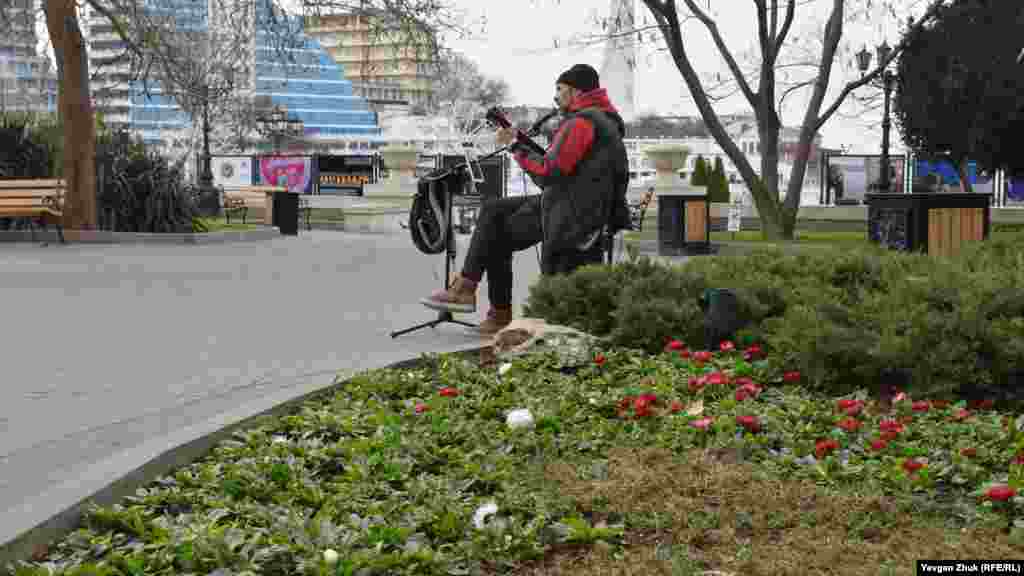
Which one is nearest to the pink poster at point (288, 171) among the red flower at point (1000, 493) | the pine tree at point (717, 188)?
the pine tree at point (717, 188)

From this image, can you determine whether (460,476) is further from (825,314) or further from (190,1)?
(190,1)

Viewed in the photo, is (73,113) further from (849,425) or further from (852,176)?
(852,176)

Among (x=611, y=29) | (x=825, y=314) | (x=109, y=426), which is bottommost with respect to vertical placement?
(x=109, y=426)

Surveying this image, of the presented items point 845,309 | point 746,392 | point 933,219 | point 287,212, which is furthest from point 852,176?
point 746,392

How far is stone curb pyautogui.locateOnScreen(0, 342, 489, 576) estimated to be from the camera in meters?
3.87

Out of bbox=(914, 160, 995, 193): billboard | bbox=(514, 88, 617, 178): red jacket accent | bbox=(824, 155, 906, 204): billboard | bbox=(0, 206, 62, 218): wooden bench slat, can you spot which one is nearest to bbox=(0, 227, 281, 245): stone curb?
bbox=(0, 206, 62, 218): wooden bench slat

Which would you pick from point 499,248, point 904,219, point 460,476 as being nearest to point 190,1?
point 904,219

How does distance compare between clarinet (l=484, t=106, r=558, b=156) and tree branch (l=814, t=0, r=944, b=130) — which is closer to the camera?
clarinet (l=484, t=106, r=558, b=156)

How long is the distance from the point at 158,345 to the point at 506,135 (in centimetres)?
274

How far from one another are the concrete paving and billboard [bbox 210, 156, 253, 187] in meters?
32.9

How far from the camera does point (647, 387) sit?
19.8 ft

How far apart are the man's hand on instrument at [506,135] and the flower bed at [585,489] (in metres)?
2.85

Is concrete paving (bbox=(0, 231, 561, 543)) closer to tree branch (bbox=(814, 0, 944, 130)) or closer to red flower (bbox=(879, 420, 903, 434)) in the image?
red flower (bbox=(879, 420, 903, 434))

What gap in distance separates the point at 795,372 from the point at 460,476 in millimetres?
2301
